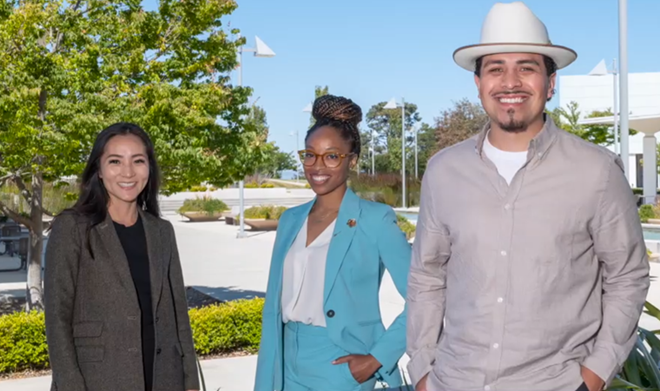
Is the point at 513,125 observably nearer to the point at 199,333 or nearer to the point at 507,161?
the point at 507,161

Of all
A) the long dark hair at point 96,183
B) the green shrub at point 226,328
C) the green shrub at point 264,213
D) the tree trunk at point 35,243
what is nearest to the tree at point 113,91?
the tree trunk at point 35,243

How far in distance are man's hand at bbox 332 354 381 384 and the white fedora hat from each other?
1.04 m

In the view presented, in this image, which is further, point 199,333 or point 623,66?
point 623,66

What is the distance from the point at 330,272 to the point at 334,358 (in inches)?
11.1

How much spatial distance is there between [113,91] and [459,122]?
4350 centimetres

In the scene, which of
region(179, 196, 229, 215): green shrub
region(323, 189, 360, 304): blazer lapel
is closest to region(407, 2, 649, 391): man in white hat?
region(323, 189, 360, 304): blazer lapel

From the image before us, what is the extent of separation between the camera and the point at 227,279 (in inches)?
576

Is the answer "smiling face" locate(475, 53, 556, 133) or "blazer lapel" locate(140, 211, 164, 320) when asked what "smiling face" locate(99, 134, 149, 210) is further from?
"smiling face" locate(475, 53, 556, 133)

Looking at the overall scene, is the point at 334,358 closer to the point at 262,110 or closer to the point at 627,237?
the point at 627,237

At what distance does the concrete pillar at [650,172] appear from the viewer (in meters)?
34.4

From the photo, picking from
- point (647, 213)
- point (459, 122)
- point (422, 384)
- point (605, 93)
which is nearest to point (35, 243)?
point (422, 384)

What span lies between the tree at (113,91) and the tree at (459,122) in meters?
40.8

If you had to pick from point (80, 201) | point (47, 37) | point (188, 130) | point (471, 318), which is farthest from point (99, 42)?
point (471, 318)

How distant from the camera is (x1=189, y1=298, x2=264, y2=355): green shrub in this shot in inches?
328
